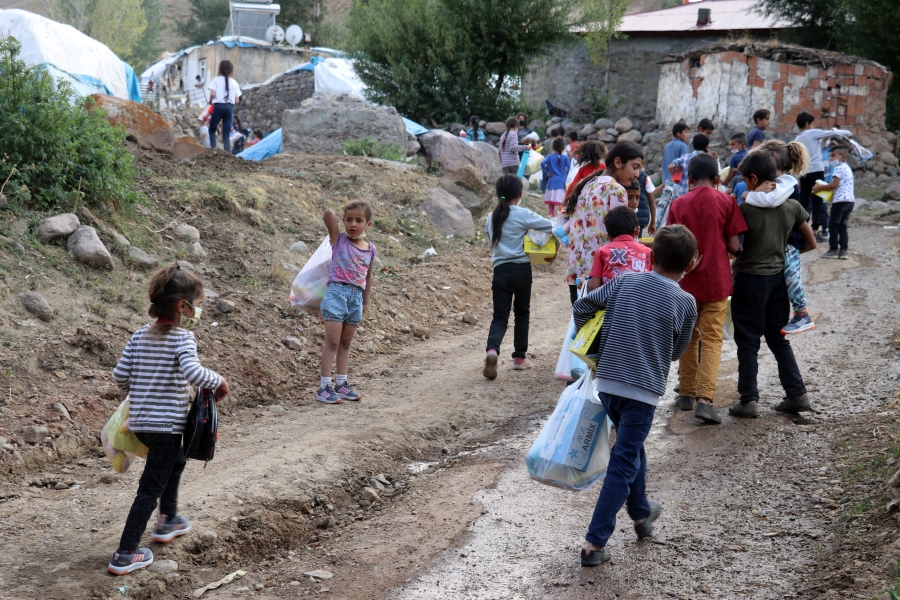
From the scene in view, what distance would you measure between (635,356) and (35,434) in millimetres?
3443

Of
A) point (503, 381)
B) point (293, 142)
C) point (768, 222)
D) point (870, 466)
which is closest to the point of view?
point (870, 466)

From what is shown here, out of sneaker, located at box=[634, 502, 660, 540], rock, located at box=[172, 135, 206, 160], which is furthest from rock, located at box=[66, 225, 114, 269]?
sneaker, located at box=[634, 502, 660, 540]

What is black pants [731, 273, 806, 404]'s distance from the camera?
5.07m

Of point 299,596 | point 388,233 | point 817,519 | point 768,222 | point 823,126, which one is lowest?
point 299,596

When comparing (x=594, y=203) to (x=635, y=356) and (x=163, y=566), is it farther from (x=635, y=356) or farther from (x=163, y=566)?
(x=163, y=566)

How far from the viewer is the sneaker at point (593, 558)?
3383 mm

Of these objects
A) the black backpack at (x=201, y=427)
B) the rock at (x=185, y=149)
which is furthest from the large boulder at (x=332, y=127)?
the black backpack at (x=201, y=427)

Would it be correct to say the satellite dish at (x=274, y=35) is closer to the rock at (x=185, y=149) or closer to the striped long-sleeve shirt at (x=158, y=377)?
the rock at (x=185, y=149)

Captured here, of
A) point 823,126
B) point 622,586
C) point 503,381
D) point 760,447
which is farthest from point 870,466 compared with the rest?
point 823,126

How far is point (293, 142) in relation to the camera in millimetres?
13766

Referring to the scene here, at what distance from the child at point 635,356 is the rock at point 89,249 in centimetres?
462

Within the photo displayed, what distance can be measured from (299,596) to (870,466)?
9.91ft

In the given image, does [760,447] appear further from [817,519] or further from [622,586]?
[622,586]

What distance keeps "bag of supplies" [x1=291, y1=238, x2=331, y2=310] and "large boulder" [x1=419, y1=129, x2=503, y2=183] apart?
857 centimetres
